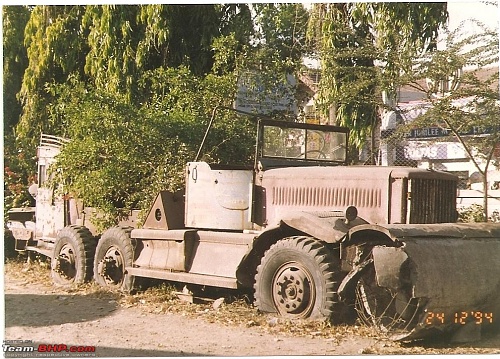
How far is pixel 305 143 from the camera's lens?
10680 mm

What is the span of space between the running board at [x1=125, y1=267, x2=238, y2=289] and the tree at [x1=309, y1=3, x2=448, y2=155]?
502cm

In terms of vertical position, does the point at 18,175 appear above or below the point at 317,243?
above

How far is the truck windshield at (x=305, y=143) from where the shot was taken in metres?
10.5

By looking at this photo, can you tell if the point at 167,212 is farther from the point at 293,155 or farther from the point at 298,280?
the point at 298,280

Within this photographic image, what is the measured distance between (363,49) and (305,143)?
415 cm

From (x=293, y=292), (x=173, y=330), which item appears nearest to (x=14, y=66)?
(x=173, y=330)

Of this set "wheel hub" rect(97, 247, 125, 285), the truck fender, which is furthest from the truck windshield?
"wheel hub" rect(97, 247, 125, 285)

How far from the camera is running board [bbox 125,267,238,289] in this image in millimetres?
9625

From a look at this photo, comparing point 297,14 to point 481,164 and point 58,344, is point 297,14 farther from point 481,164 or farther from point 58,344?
point 58,344

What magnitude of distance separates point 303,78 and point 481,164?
4.28 metres

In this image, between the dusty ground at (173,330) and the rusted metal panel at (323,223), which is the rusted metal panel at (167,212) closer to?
the dusty ground at (173,330)

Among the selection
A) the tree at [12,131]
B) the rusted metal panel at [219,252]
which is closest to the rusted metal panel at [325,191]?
the rusted metal panel at [219,252]

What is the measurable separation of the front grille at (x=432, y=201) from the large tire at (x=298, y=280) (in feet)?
3.56

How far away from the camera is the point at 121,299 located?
11000mm
